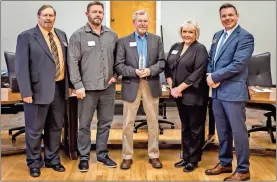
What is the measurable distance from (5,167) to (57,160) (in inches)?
20.0

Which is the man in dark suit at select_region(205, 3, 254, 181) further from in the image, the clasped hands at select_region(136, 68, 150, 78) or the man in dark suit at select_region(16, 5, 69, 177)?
the man in dark suit at select_region(16, 5, 69, 177)

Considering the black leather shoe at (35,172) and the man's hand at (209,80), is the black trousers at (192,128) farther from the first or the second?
the black leather shoe at (35,172)

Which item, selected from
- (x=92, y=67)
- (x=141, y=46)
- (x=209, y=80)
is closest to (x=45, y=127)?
(x=92, y=67)

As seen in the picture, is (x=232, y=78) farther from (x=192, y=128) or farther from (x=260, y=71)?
(x=260, y=71)

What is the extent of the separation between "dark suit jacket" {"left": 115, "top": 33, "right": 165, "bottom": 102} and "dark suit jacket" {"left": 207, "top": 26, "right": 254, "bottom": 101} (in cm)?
52

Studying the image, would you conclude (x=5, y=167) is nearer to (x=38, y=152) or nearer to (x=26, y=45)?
(x=38, y=152)

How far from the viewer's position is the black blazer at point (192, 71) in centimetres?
326

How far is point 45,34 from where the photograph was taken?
129 inches

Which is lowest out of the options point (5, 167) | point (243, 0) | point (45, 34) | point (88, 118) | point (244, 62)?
point (5, 167)

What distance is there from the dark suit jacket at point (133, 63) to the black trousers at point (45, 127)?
0.55 meters

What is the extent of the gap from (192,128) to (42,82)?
134 cm

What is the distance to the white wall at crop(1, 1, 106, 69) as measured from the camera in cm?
720

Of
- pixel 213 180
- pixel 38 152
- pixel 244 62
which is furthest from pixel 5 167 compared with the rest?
pixel 244 62

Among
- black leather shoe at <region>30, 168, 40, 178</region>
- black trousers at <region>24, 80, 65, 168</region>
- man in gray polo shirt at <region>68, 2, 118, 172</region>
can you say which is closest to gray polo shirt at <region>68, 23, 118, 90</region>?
man in gray polo shirt at <region>68, 2, 118, 172</region>
